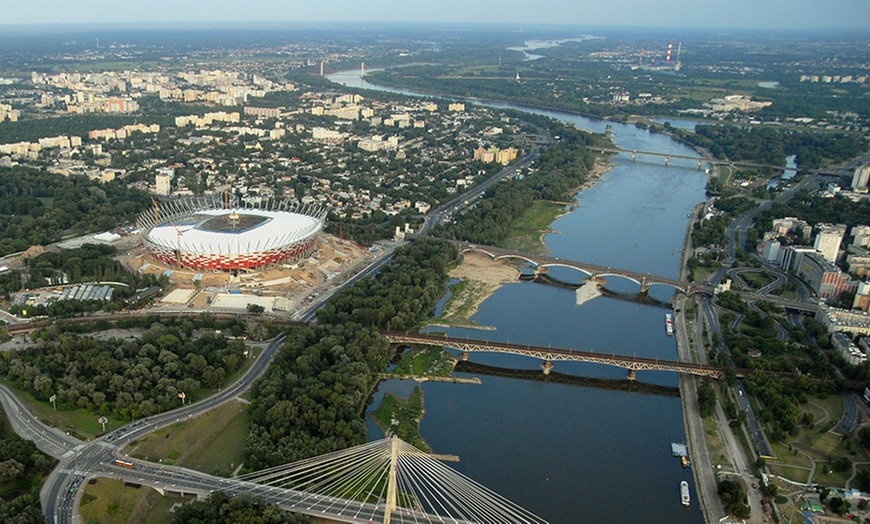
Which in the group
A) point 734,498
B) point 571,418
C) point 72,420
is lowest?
point 571,418

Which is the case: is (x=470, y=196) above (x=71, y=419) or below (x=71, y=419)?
below

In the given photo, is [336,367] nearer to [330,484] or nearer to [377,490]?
[377,490]

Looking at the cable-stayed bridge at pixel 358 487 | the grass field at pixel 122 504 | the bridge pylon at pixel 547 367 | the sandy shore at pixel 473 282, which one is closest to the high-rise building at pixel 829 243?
the sandy shore at pixel 473 282

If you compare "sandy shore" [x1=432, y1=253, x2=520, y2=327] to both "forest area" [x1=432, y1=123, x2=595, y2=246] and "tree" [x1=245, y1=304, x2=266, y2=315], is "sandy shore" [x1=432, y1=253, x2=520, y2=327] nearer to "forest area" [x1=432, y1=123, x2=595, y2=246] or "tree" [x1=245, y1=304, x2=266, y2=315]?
"forest area" [x1=432, y1=123, x2=595, y2=246]

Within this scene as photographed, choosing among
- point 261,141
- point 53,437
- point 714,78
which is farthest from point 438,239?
point 714,78

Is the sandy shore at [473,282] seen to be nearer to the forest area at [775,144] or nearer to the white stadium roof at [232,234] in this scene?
the white stadium roof at [232,234]

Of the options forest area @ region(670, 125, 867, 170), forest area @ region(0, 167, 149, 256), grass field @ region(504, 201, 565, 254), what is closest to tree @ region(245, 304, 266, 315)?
forest area @ region(0, 167, 149, 256)

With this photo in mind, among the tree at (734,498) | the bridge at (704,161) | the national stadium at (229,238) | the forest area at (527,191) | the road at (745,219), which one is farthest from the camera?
the bridge at (704,161)

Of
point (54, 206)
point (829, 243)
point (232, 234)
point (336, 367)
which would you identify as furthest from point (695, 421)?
point (54, 206)
